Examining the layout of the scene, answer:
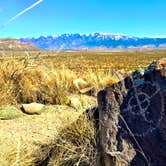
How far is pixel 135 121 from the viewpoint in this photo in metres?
4.01

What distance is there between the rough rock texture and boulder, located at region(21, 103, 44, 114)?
2.64 m

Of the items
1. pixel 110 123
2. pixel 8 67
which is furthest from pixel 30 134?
pixel 8 67

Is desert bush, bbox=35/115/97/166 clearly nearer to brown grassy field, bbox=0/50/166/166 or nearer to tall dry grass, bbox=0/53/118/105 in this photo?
brown grassy field, bbox=0/50/166/166

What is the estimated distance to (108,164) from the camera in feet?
12.9

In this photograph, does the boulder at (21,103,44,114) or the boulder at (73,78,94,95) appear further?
the boulder at (73,78,94,95)

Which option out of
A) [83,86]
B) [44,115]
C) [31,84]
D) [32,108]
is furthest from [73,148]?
[83,86]

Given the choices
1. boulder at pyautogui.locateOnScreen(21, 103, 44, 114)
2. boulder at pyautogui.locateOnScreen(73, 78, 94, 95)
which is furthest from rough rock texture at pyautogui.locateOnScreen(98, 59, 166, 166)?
boulder at pyautogui.locateOnScreen(73, 78, 94, 95)

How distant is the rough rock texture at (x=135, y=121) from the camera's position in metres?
3.87

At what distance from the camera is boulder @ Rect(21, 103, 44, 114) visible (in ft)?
22.1

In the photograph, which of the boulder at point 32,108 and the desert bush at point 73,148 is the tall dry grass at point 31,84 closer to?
the boulder at point 32,108

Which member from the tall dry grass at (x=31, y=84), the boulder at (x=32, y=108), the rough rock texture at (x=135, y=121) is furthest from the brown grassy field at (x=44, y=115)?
the rough rock texture at (x=135, y=121)

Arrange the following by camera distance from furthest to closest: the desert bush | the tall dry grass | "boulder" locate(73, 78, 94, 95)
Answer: "boulder" locate(73, 78, 94, 95)
the tall dry grass
the desert bush

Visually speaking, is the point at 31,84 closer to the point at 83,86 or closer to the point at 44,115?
the point at 83,86

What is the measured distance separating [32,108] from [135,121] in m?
3.04
